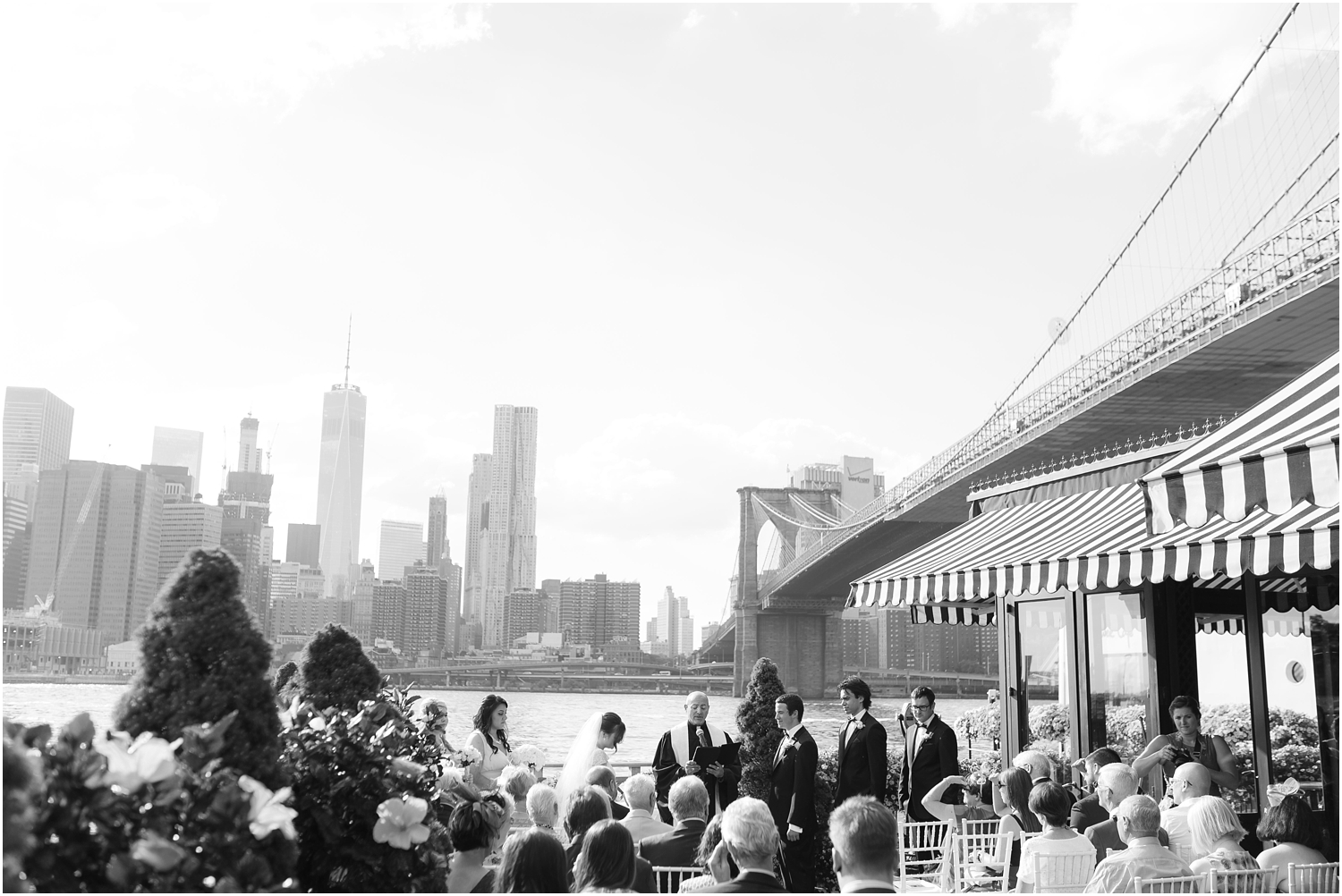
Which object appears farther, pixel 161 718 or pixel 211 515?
pixel 211 515

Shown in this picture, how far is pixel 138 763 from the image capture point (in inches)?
79.1

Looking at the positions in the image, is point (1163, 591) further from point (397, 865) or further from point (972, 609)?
point (397, 865)

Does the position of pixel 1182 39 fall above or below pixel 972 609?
above

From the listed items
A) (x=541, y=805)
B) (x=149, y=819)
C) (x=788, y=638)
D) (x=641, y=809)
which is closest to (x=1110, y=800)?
(x=641, y=809)

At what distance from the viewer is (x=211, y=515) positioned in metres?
74.6

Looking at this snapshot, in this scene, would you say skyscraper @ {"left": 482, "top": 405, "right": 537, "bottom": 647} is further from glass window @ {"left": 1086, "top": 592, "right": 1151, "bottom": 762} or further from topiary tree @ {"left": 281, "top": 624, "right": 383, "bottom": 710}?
topiary tree @ {"left": 281, "top": 624, "right": 383, "bottom": 710}

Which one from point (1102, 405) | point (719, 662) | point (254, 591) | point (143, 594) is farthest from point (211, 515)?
point (1102, 405)

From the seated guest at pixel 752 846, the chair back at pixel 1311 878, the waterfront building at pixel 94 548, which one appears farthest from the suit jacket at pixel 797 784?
the waterfront building at pixel 94 548

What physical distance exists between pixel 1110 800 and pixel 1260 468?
2.13 m

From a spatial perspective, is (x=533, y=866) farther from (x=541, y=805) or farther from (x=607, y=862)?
(x=541, y=805)

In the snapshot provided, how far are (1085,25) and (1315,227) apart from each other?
2136 cm

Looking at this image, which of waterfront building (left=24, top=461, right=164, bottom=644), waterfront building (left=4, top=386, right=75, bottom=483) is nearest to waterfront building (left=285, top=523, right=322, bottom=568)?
waterfront building (left=24, top=461, right=164, bottom=644)

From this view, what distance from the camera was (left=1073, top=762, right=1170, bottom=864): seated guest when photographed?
4.68 metres

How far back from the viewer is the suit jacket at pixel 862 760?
18.7 feet
